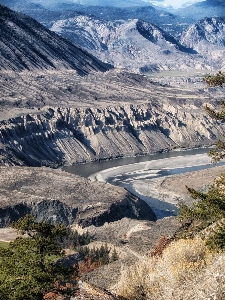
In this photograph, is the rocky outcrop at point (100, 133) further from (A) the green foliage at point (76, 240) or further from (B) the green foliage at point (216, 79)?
(B) the green foliage at point (216, 79)

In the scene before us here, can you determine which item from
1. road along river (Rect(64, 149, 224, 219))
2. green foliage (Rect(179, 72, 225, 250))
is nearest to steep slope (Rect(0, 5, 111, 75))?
road along river (Rect(64, 149, 224, 219))

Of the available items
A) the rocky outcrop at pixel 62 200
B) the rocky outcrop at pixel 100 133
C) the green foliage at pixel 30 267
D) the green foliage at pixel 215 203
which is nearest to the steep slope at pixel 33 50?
the rocky outcrop at pixel 100 133

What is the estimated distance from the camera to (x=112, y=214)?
2552 inches

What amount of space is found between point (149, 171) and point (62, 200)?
34.2m

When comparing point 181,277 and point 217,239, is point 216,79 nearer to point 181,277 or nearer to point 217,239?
point 217,239

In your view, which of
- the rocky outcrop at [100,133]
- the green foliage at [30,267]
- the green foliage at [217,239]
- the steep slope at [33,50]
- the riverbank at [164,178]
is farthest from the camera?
the steep slope at [33,50]

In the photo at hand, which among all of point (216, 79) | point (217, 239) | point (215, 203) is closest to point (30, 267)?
point (217, 239)

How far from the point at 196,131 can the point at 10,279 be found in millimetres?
113789

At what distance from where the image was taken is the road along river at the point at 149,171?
7781 cm

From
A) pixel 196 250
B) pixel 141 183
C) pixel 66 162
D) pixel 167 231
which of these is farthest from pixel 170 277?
pixel 66 162

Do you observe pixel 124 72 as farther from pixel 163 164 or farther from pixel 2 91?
pixel 163 164

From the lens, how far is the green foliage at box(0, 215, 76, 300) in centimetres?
1950

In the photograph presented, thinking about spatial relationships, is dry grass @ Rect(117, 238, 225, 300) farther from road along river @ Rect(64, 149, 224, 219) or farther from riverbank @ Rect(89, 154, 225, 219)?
road along river @ Rect(64, 149, 224, 219)

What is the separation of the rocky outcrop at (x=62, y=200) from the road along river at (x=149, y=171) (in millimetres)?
6431
